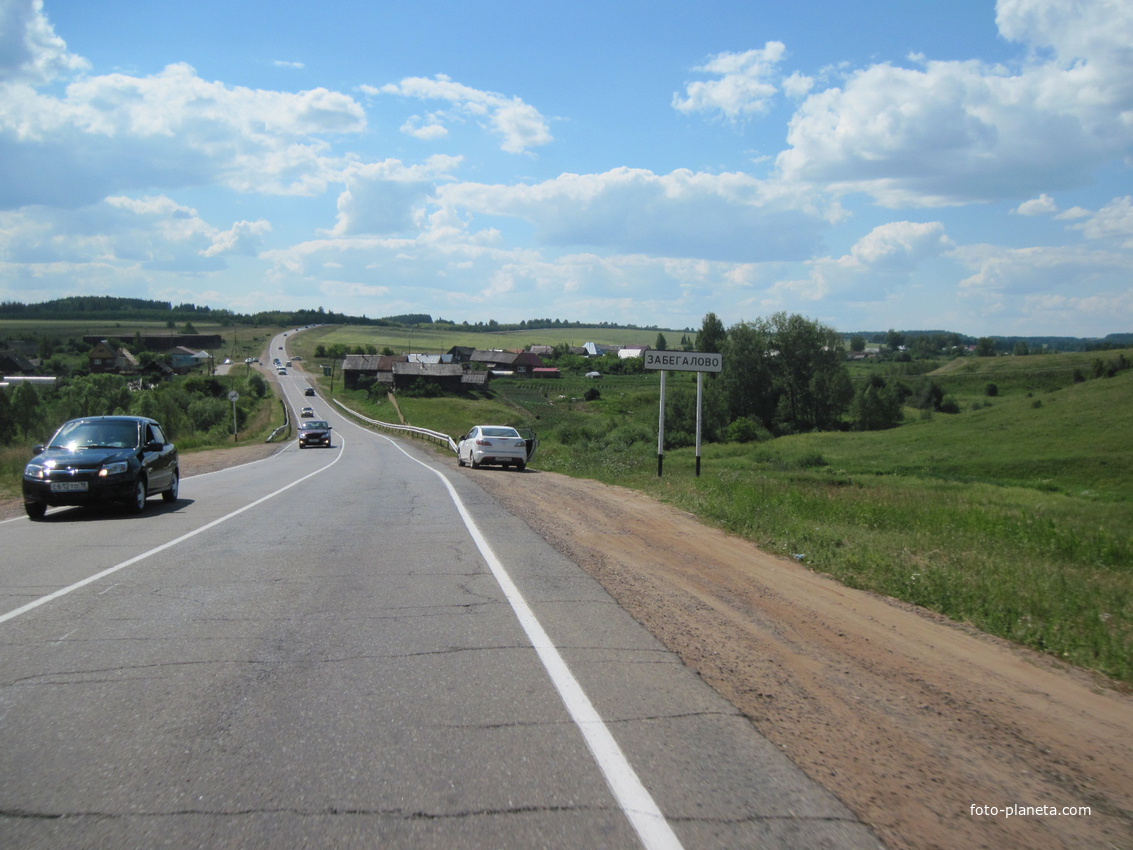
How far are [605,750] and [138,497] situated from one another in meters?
13.3

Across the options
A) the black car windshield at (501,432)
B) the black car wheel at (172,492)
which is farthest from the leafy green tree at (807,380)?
the black car wheel at (172,492)

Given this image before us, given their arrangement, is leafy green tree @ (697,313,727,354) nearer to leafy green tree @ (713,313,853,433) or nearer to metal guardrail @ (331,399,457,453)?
leafy green tree @ (713,313,853,433)

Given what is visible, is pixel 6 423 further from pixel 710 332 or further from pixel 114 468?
pixel 710 332

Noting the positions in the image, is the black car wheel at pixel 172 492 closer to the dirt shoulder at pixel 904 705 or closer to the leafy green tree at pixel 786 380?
the dirt shoulder at pixel 904 705

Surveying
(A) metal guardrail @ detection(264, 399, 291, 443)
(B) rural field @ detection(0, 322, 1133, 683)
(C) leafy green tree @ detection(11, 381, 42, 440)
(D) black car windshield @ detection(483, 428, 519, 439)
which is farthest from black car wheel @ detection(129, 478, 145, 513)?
(C) leafy green tree @ detection(11, 381, 42, 440)

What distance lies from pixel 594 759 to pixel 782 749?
104 cm

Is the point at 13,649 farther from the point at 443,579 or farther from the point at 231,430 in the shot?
the point at 231,430

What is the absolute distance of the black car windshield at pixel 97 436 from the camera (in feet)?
50.5


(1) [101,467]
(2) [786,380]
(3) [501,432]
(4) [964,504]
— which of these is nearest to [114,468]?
(1) [101,467]

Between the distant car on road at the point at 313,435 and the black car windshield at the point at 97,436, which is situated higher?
the black car windshield at the point at 97,436

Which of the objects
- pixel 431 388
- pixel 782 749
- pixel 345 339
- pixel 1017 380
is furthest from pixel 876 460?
pixel 345 339

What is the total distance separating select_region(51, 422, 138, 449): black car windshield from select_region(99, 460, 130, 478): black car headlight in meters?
0.90

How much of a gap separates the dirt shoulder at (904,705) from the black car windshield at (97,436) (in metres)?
10.9

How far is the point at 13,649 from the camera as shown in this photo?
238 inches
